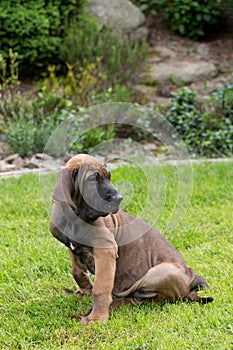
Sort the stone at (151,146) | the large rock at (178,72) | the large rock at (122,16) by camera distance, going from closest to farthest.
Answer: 1. the stone at (151,146)
2. the large rock at (178,72)
3. the large rock at (122,16)

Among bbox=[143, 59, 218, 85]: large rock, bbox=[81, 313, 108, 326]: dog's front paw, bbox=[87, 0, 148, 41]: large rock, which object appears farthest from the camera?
bbox=[87, 0, 148, 41]: large rock

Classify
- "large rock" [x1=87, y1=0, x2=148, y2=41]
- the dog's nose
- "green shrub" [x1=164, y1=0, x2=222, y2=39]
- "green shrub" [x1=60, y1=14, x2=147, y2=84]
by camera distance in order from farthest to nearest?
"green shrub" [x1=164, y1=0, x2=222, y2=39] < "large rock" [x1=87, y1=0, x2=148, y2=41] < "green shrub" [x1=60, y1=14, x2=147, y2=84] < the dog's nose

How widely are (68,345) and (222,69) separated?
27.8 feet

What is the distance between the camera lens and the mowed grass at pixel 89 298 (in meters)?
3.84

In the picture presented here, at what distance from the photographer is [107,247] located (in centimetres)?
390

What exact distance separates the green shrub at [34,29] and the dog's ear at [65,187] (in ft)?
20.2

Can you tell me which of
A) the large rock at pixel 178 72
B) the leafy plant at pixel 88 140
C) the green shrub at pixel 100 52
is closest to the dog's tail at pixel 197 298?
the leafy plant at pixel 88 140

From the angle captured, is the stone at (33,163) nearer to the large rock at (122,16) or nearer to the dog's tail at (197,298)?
the dog's tail at (197,298)

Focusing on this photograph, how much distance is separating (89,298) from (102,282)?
565 millimetres

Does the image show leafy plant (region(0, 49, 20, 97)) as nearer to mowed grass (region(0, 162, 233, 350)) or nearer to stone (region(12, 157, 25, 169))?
stone (region(12, 157, 25, 169))

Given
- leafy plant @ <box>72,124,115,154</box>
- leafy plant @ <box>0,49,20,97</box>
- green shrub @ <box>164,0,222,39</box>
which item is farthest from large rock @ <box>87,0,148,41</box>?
leafy plant @ <box>72,124,115,154</box>

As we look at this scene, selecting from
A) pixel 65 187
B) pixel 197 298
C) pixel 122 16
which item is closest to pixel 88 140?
pixel 197 298

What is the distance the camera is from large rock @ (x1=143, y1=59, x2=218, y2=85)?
425 inches

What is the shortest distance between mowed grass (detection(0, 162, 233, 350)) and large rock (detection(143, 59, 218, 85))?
167 inches
